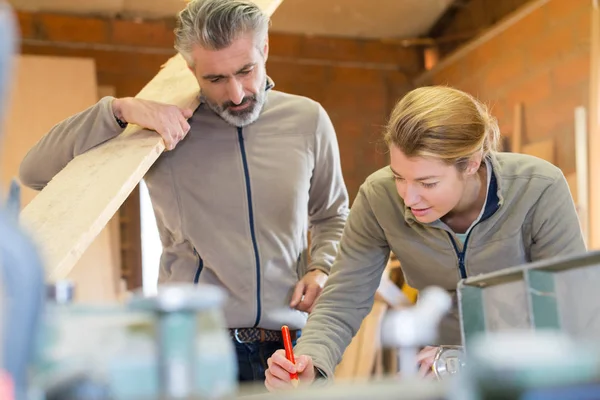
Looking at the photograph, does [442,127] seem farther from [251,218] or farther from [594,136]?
[594,136]

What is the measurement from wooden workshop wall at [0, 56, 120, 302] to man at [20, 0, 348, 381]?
9.48ft

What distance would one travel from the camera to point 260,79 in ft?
5.94

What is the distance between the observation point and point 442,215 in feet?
5.41

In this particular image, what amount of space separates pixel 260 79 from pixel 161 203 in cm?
38

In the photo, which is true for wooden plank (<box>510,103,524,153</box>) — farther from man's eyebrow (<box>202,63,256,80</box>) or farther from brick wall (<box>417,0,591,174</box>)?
man's eyebrow (<box>202,63,256,80</box>)

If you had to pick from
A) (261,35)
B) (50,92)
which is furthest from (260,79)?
(50,92)

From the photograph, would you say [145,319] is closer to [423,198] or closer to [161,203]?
[423,198]

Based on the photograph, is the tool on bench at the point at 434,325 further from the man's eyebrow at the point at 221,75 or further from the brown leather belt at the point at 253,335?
the man's eyebrow at the point at 221,75

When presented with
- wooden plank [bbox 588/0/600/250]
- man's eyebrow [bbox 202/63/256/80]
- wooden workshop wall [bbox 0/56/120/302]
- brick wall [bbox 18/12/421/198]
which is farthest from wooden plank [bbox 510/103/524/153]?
man's eyebrow [bbox 202/63/256/80]

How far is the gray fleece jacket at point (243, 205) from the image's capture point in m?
1.78

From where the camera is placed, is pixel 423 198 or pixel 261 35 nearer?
pixel 423 198

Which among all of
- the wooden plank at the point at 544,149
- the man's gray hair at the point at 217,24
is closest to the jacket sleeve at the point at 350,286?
the man's gray hair at the point at 217,24

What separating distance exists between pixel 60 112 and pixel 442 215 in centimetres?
375

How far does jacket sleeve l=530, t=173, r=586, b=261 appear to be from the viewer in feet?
5.08
